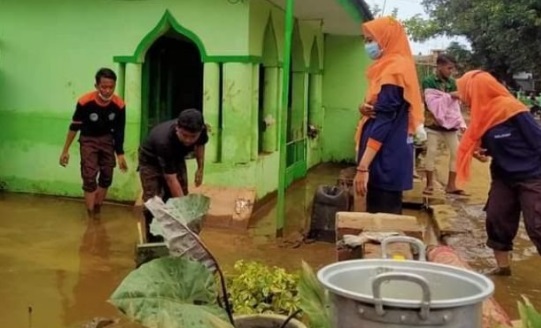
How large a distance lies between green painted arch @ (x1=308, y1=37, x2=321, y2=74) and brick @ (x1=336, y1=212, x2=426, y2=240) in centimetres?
759

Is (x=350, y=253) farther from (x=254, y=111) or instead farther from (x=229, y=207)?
(x=254, y=111)

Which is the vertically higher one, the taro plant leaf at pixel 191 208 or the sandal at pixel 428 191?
the taro plant leaf at pixel 191 208

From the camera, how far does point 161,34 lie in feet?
26.4

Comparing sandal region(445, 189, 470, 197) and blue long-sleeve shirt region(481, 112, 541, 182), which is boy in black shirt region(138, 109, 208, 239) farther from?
sandal region(445, 189, 470, 197)

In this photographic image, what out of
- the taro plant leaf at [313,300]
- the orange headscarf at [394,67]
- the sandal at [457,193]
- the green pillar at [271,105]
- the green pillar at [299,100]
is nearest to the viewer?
the taro plant leaf at [313,300]

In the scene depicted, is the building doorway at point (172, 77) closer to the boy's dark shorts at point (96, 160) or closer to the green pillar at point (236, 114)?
the boy's dark shorts at point (96, 160)

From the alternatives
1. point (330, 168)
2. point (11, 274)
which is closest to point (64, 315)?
point (11, 274)

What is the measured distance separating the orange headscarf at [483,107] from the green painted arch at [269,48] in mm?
3349

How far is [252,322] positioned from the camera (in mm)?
3061

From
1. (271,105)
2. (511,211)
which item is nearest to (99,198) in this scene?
(271,105)

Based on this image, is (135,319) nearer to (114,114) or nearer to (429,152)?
(114,114)

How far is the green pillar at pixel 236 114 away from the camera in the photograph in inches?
300

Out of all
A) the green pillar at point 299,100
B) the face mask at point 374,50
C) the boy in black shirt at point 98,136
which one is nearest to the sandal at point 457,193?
the green pillar at point 299,100

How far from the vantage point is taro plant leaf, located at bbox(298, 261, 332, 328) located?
2582mm
